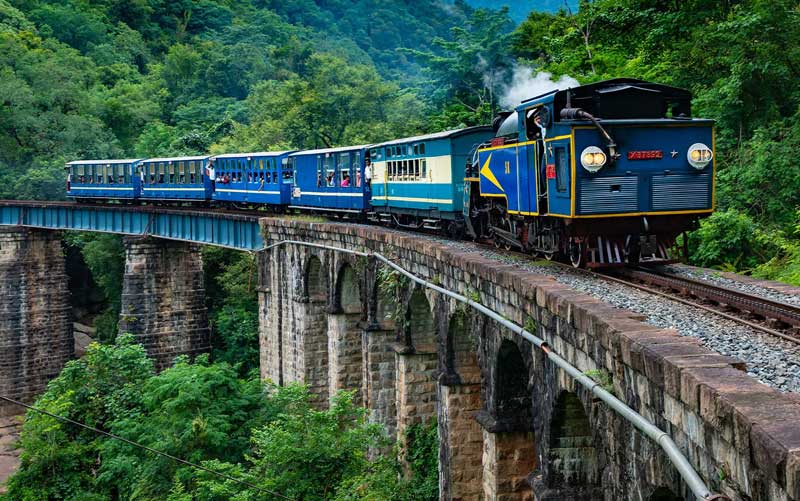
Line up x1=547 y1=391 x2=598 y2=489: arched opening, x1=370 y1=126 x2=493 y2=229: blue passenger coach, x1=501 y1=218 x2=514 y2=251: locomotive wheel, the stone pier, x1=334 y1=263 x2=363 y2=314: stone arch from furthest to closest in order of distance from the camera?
the stone pier < x1=334 y1=263 x2=363 y2=314: stone arch < x1=370 y1=126 x2=493 y2=229: blue passenger coach < x1=501 y1=218 x2=514 y2=251: locomotive wheel < x1=547 y1=391 x2=598 y2=489: arched opening

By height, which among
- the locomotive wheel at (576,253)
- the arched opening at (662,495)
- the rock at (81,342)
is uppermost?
the locomotive wheel at (576,253)

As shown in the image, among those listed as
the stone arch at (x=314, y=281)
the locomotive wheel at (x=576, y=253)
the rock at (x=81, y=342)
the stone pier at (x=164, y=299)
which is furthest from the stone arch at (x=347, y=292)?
the rock at (x=81, y=342)

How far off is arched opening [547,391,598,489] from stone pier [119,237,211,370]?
29.5 m

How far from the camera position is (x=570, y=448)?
32.0 ft

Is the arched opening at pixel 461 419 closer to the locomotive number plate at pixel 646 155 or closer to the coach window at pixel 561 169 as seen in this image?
the coach window at pixel 561 169

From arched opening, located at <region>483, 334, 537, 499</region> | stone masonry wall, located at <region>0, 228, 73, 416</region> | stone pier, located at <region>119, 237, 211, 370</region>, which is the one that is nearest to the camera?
arched opening, located at <region>483, 334, 537, 499</region>

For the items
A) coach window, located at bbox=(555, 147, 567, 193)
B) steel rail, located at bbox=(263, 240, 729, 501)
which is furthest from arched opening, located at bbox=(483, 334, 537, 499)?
coach window, located at bbox=(555, 147, 567, 193)

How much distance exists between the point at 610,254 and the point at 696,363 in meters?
6.21

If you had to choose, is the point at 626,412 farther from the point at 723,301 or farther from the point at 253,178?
the point at 253,178

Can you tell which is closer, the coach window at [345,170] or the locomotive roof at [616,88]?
the locomotive roof at [616,88]

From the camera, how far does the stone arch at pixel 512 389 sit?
1191cm

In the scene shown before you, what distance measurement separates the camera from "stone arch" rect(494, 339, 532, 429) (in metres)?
11.9

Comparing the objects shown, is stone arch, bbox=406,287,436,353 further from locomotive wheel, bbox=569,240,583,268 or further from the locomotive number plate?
the locomotive number plate

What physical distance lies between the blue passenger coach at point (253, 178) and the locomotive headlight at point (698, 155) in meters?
20.3
